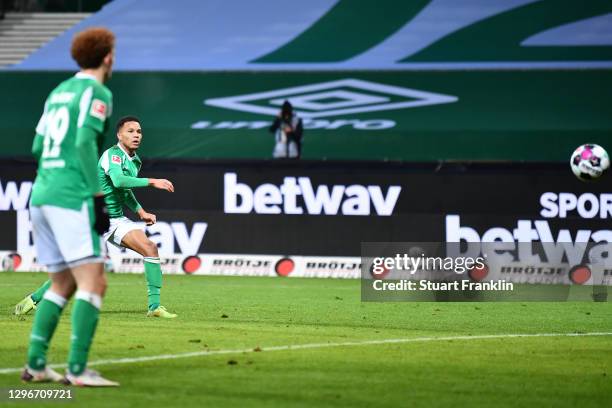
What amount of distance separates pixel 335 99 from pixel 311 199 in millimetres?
6204

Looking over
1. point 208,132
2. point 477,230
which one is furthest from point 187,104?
point 477,230

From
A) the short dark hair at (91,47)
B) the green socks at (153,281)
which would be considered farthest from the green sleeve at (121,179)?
the short dark hair at (91,47)

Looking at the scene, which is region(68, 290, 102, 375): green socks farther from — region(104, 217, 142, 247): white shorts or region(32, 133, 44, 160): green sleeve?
region(104, 217, 142, 247): white shorts

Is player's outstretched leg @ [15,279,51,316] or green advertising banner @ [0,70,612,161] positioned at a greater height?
green advertising banner @ [0,70,612,161]

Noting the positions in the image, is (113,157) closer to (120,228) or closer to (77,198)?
(120,228)

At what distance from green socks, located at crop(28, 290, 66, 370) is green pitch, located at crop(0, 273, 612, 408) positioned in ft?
0.76

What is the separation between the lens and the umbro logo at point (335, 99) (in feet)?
90.2

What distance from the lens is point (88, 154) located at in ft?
27.9

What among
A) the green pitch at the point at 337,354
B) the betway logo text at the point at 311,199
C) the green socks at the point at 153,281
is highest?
the betway logo text at the point at 311,199

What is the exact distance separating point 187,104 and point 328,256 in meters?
7.53

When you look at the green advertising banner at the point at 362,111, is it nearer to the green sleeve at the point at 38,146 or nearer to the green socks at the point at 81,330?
the green sleeve at the point at 38,146

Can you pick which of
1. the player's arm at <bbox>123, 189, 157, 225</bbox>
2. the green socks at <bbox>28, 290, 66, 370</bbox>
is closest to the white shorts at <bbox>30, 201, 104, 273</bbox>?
the green socks at <bbox>28, 290, 66, 370</bbox>

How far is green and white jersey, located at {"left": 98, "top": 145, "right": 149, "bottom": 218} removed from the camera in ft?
47.2

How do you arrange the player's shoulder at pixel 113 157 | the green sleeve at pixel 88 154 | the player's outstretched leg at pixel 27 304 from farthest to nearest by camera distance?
the player's shoulder at pixel 113 157
the player's outstretched leg at pixel 27 304
the green sleeve at pixel 88 154
